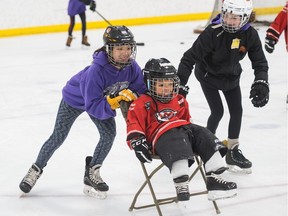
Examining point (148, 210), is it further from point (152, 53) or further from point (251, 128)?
point (152, 53)

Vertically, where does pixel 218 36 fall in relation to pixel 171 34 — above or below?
above

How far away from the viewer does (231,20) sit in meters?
3.04

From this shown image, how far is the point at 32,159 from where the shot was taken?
3.62 metres

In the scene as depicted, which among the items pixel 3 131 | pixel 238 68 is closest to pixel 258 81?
pixel 238 68

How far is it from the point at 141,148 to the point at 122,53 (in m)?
0.48

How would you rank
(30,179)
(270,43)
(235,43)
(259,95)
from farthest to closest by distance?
(270,43), (235,43), (30,179), (259,95)

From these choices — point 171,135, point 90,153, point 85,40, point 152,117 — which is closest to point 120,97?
point 152,117

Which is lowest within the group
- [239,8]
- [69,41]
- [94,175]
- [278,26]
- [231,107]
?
[69,41]

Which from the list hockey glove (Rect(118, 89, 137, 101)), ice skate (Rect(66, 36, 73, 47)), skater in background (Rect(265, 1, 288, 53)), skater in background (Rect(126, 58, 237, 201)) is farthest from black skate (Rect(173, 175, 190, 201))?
ice skate (Rect(66, 36, 73, 47))

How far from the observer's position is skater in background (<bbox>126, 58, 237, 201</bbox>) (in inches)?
95.2

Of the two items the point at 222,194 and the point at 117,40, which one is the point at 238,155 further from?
the point at 117,40

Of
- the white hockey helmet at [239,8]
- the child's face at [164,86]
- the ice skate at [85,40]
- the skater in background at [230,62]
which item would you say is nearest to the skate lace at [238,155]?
the skater in background at [230,62]

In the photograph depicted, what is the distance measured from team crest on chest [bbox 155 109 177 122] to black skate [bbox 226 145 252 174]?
0.88 meters

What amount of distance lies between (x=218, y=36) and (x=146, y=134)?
0.84 metres
